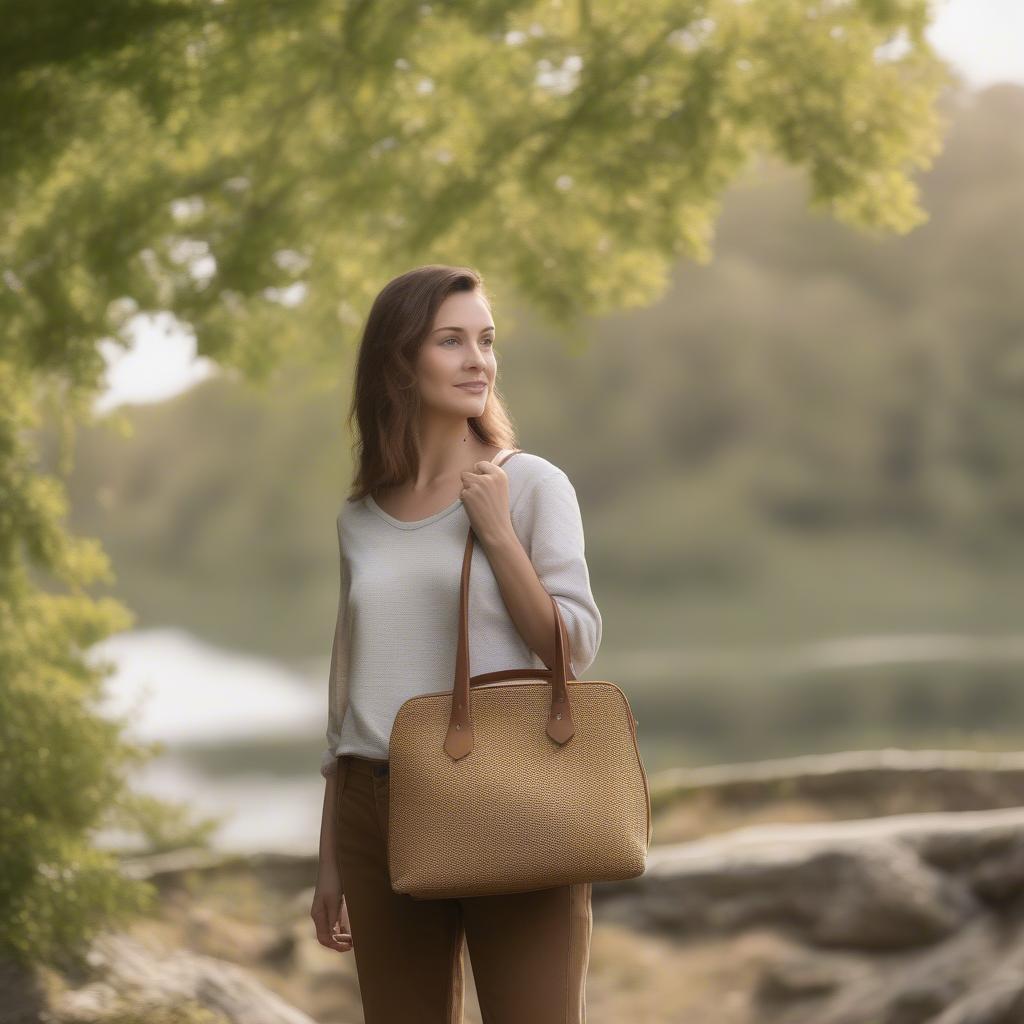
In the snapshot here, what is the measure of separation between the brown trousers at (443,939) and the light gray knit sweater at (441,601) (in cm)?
11

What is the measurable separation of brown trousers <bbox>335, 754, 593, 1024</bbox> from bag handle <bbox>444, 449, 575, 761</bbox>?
239 mm

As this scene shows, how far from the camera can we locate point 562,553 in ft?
6.47

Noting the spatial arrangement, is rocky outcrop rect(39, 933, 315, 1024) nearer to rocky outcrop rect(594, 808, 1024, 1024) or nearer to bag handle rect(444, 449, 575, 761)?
rocky outcrop rect(594, 808, 1024, 1024)

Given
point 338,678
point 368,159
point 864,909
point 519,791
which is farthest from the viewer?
point 368,159

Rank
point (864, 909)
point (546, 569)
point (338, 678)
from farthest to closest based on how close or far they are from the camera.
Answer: point (864, 909) → point (338, 678) → point (546, 569)

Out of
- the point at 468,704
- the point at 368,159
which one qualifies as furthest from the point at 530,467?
the point at 368,159

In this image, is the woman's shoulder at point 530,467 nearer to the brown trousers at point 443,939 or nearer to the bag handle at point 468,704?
the bag handle at point 468,704

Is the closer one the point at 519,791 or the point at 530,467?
the point at 519,791

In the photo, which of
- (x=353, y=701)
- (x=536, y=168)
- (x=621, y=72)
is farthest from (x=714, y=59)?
(x=353, y=701)

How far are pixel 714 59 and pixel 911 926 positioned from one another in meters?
3.51

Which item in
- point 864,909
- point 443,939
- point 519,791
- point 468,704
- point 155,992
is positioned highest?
point 864,909

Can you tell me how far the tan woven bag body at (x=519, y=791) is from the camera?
71.2 inches

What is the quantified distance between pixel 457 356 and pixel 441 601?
0.40 meters

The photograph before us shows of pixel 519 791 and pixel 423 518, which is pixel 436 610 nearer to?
pixel 423 518
